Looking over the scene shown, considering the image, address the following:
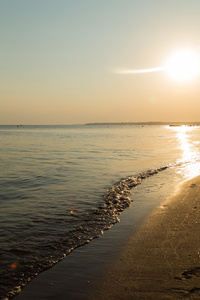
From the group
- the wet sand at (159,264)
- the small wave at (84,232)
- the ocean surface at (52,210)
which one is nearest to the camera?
the wet sand at (159,264)

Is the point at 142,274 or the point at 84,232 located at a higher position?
the point at 142,274

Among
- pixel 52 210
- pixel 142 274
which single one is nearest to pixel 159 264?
pixel 142 274

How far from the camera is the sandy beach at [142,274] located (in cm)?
435

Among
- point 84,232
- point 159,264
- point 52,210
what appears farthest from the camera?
point 52,210

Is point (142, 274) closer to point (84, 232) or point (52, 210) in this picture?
point (84, 232)

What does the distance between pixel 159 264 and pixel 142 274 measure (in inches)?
20.8

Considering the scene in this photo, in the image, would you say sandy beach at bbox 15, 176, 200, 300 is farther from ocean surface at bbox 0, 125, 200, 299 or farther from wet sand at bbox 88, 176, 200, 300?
ocean surface at bbox 0, 125, 200, 299

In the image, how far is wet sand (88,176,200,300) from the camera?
4.33 m

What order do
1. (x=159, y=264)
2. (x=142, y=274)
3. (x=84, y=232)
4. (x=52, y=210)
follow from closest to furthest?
(x=142, y=274) → (x=159, y=264) → (x=84, y=232) → (x=52, y=210)

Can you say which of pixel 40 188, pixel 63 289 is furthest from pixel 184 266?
pixel 40 188

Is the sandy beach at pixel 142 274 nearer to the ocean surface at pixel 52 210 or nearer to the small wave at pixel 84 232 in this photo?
the small wave at pixel 84 232

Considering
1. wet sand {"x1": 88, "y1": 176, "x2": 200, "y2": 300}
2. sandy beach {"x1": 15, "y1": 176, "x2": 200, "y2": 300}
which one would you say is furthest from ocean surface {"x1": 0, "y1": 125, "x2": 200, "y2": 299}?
wet sand {"x1": 88, "y1": 176, "x2": 200, "y2": 300}

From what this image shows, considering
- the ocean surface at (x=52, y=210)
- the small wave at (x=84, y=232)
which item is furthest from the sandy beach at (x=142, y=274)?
the ocean surface at (x=52, y=210)

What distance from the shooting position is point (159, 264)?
207 inches
